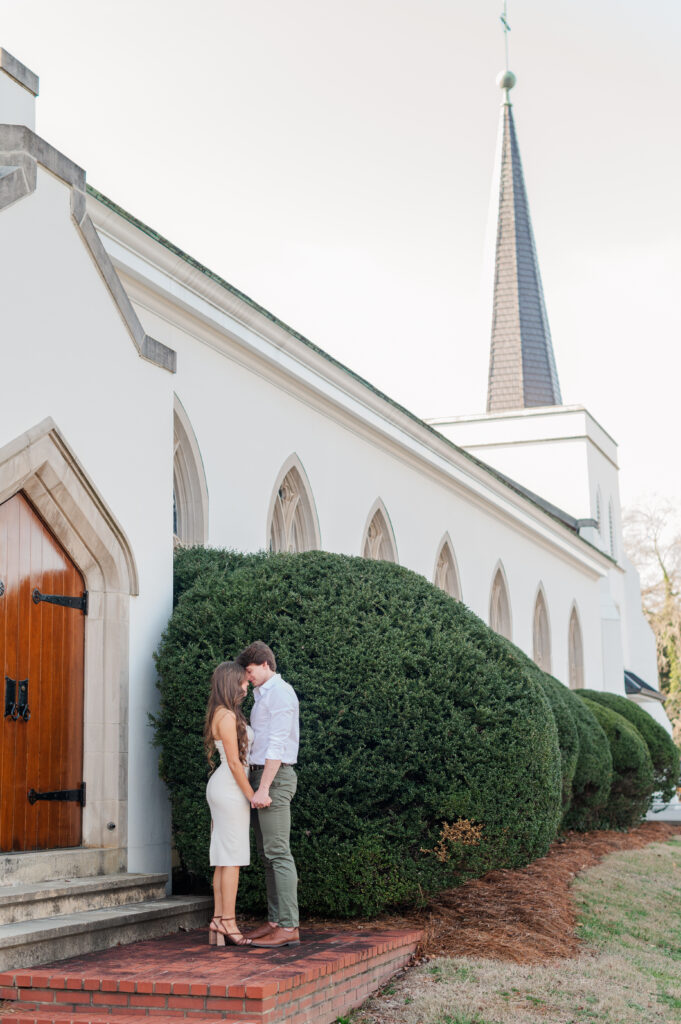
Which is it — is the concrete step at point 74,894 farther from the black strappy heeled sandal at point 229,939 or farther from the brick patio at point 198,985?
the black strappy heeled sandal at point 229,939

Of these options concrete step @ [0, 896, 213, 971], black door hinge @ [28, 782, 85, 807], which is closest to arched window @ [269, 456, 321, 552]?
black door hinge @ [28, 782, 85, 807]

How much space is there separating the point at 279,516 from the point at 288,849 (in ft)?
25.0

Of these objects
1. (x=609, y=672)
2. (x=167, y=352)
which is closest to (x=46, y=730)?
(x=167, y=352)

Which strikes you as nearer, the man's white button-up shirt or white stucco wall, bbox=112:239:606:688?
the man's white button-up shirt

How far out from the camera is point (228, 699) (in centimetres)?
748

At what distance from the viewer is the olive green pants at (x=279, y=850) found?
7367 millimetres

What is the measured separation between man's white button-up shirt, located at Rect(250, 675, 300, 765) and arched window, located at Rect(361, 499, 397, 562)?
33.8ft

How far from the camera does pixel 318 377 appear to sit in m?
15.3

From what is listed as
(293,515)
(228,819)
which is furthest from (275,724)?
(293,515)

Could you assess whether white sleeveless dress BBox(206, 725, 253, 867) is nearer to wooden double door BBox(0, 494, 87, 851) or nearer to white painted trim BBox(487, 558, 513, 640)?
wooden double door BBox(0, 494, 87, 851)

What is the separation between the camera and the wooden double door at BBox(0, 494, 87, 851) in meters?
7.87

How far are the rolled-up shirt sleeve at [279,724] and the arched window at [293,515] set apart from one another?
6.91 metres

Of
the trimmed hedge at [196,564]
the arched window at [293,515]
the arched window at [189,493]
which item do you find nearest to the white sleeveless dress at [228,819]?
the trimmed hedge at [196,564]

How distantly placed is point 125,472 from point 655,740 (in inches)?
517
